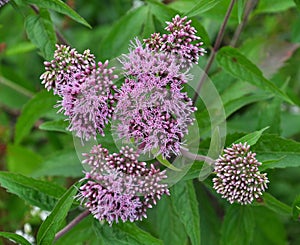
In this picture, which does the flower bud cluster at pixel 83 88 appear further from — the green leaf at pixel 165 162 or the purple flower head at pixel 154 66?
the green leaf at pixel 165 162

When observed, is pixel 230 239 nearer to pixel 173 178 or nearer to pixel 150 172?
pixel 173 178

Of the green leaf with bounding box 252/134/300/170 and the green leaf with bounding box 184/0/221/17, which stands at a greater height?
the green leaf with bounding box 184/0/221/17

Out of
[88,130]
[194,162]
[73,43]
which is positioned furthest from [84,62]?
[73,43]

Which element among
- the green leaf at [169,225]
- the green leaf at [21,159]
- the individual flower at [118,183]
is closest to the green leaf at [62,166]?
the green leaf at [169,225]

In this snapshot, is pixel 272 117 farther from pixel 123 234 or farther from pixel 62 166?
pixel 62 166

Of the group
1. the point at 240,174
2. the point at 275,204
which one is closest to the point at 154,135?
the point at 240,174

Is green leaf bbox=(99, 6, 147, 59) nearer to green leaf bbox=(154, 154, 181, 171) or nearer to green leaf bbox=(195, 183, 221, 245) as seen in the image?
green leaf bbox=(195, 183, 221, 245)

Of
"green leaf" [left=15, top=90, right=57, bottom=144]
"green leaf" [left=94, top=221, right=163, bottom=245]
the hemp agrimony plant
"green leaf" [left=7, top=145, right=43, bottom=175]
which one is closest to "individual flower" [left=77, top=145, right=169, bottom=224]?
the hemp agrimony plant
